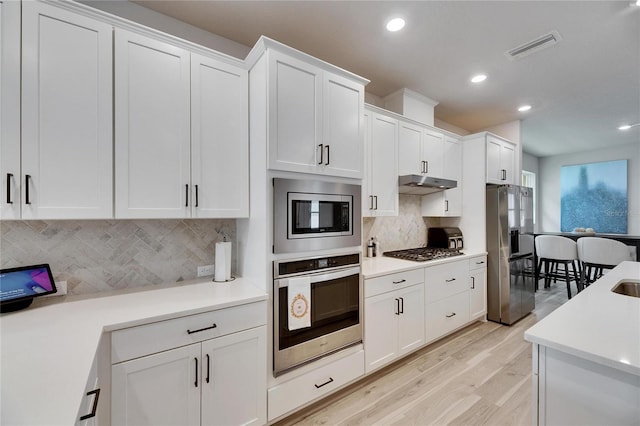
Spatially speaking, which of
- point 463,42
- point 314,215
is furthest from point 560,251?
point 314,215

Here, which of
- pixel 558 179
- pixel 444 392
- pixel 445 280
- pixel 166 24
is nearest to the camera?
Result: pixel 166 24

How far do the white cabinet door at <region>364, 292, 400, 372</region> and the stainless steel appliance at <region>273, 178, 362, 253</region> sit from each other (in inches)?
22.4

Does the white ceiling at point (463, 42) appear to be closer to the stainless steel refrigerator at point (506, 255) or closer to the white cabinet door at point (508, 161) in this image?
the white cabinet door at point (508, 161)

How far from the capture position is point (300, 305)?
1.82 metres

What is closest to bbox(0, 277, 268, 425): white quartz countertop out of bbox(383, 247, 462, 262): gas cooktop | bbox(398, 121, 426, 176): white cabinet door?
bbox(383, 247, 462, 262): gas cooktop

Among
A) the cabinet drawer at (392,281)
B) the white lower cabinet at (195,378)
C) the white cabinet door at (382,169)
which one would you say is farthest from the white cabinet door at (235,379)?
the white cabinet door at (382,169)

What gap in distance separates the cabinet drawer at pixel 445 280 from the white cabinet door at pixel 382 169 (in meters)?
0.74

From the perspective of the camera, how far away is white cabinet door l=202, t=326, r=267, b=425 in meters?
1.50

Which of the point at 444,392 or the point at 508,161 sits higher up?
the point at 508,161

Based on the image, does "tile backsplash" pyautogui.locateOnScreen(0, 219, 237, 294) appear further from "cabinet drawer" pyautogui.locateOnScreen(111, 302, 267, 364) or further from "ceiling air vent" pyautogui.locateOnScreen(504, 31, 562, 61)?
"ceiling air vent" pyautogui.locateOnScreen(504, 31, 562, 61)

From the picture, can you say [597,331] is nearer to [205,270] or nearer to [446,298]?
[446,298]

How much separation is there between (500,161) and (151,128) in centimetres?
414

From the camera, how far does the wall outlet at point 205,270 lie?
2082mm

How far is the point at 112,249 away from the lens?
5.83 ft
